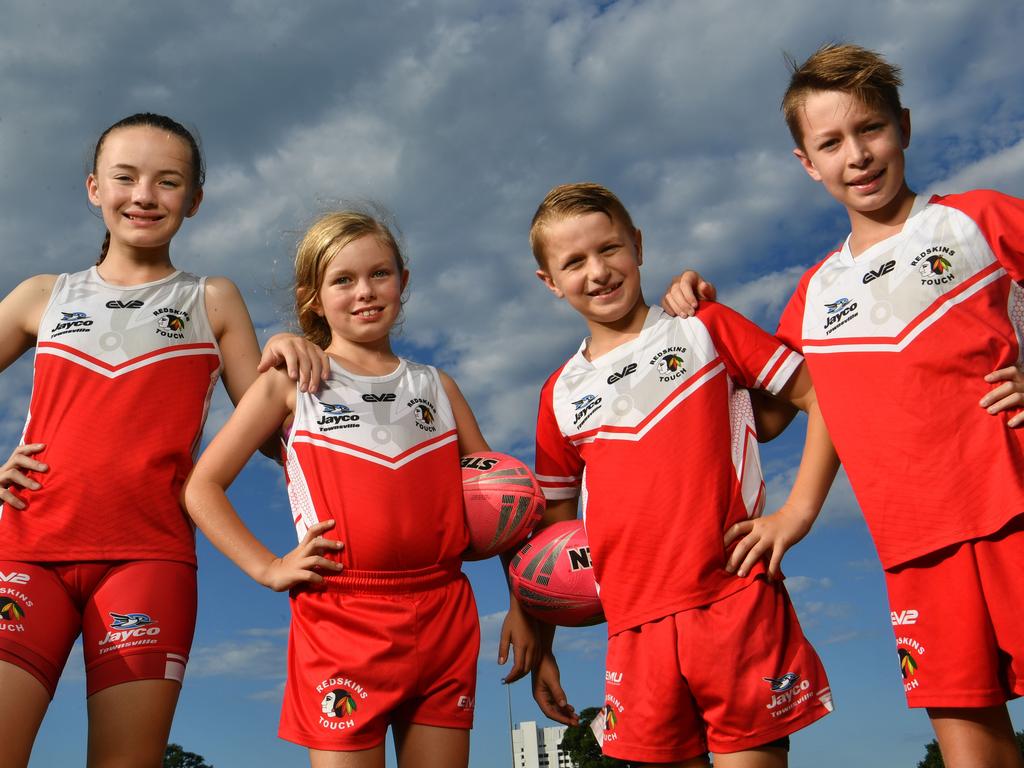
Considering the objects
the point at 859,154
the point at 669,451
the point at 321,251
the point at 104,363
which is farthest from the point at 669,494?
the point at 104,363

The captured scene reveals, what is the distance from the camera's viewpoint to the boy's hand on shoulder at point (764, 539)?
4.53 metres

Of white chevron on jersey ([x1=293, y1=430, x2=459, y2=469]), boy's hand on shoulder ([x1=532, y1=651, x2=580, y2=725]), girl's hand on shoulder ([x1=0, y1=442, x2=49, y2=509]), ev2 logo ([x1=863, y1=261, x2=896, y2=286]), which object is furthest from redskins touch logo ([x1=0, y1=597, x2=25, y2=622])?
ev2 logo ([x1=863, y1=261, x2=896, y2=286])

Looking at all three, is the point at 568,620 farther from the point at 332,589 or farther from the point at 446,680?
the point at 332,589

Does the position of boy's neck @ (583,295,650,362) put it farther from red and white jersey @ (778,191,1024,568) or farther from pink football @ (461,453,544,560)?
red and white jersey @ (778,191,1024,568)

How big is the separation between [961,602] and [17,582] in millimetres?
4387

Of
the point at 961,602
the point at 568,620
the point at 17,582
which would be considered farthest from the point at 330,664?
the point at 961,602

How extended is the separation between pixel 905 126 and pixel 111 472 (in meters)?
4.40

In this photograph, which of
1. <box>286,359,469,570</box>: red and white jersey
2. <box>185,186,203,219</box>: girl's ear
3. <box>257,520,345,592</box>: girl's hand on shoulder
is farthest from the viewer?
<box>185,186,203,219</box>: girl's ear

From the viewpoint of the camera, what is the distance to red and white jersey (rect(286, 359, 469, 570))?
4762 mm

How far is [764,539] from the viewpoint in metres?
4.56

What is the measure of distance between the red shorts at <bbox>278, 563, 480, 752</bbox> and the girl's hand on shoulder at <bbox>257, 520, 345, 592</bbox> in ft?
0.30

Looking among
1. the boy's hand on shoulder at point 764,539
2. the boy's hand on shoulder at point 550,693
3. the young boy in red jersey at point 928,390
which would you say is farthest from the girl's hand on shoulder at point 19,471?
the young boy in red jersey at point 928,390

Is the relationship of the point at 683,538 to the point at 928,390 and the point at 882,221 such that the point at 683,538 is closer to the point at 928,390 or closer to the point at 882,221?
the point at 928,390

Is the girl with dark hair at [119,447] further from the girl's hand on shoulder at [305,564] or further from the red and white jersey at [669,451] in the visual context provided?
the red and white jersey at [669,451]
